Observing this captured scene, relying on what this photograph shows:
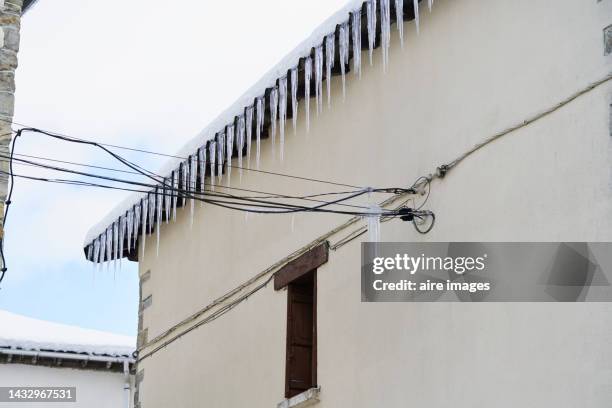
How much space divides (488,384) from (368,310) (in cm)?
169

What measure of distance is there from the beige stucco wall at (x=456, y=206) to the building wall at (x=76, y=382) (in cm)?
736

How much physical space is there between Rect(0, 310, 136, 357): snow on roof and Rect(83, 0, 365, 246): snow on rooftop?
559 cm

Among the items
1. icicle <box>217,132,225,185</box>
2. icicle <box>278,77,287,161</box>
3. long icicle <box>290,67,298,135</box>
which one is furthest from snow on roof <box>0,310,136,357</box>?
long icicle <box>290,67,298,135</box>

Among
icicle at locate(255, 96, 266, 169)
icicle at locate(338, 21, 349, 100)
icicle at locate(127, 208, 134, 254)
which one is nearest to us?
icicle at locate(338, 21, 349, 100)

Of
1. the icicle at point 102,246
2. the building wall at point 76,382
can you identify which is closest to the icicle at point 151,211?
the icicle at point 102,246

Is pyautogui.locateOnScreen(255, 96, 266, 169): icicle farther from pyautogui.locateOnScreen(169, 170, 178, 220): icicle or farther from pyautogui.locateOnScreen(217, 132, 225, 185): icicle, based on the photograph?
pyautogui.locateOnScreen(169, 170, 178, 220): icicle

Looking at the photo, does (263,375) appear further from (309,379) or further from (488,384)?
(488,384)

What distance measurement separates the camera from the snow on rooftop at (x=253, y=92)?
10070 mm

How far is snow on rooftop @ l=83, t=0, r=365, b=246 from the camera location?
1007 cm

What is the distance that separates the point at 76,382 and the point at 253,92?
9480 millimetres

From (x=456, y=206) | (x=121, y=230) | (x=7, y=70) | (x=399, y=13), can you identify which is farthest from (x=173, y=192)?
(x=456, y=206)

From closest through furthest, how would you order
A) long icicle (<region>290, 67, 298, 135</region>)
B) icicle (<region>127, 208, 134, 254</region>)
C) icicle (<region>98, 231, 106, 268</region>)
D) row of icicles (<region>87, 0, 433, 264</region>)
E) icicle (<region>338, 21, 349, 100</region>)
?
row of icicles (<region>87, 0, 433, 264</region>) → icicle (<region>338, 21, 349, 100</region>) → long icicle (<region>290, 67, 298, 135</region>) → icicle (<region>127, 208, 134, 254</region>) → icicle (<region>98, 231, 106, 268</region>)

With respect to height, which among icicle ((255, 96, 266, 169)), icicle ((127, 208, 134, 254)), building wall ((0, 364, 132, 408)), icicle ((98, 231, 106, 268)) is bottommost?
building wall ((0, 364, 132, 408))

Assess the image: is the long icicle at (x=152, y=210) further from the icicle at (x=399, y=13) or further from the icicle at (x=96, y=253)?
the icicle at (x=399, y=13)
